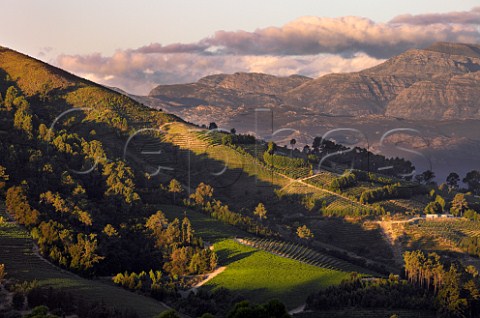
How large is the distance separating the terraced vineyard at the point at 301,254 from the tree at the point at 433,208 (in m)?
31.0

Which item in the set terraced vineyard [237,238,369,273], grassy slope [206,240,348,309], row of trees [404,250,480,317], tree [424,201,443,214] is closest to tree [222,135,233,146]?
tree [424,201,443,214]

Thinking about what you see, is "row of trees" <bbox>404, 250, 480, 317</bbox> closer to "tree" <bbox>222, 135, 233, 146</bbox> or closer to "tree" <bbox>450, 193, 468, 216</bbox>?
"tree" <bbox>450, 193, 468, 216</bbox>

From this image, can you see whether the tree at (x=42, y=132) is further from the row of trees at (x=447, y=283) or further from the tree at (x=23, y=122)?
the row of trees at (x=447, y=283)

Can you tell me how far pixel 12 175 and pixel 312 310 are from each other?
46049mm

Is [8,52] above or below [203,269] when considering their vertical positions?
above

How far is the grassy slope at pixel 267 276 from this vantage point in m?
95.9

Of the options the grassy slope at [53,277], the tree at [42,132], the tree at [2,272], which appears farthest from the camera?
the tree at [42,132]

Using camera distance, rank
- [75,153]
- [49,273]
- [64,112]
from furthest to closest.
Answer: [64,112] < [75,153] < [49,273]

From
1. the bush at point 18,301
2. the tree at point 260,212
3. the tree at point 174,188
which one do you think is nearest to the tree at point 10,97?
the tree at point 174,188

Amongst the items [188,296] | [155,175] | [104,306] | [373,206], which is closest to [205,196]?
[155,175]

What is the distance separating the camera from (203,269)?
4040 inches

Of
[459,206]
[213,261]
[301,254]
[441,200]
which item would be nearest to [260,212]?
[301,254]

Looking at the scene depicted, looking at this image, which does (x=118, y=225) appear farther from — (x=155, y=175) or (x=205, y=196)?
(x=155, y=175)

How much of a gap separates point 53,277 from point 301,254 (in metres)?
41.4
